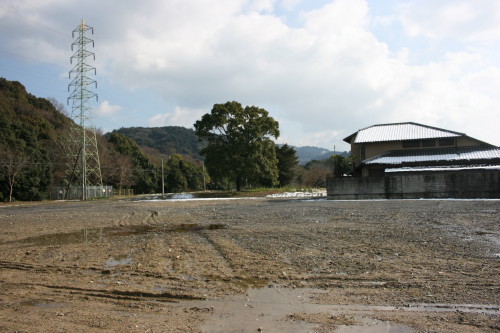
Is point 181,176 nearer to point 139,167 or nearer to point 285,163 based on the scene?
point 139,167

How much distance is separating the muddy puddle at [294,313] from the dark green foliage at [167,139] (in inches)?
4313

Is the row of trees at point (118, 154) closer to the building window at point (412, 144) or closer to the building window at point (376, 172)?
the building window at point (376, 172)

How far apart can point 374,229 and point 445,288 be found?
612 cm

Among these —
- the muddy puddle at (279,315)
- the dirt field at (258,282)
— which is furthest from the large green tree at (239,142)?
the muddy puddle at (279,315)

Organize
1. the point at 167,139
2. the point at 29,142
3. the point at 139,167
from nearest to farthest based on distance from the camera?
1. the point at 29,142
2. the point at 139,167
3. the point at 167,139

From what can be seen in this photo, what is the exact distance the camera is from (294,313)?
4.59 meters

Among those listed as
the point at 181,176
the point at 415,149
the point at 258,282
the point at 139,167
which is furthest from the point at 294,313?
the point at 181,176

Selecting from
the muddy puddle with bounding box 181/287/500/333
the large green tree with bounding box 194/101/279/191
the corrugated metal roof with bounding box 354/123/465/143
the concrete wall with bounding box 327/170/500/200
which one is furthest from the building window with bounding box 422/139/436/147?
the muddy puddle with bounding box 181/287/500/333

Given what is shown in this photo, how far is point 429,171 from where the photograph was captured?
1214 inches

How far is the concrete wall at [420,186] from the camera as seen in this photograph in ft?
84.5

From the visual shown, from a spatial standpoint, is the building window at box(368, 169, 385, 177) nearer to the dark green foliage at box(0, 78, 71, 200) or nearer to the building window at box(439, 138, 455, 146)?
the building window at box(439, 138, 455, 146)

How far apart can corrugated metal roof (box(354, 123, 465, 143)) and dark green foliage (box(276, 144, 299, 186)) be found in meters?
19.1

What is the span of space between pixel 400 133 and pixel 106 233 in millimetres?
34430

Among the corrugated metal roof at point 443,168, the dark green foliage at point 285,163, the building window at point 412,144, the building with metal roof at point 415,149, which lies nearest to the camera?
the corrugated metal roof at point 443,168
